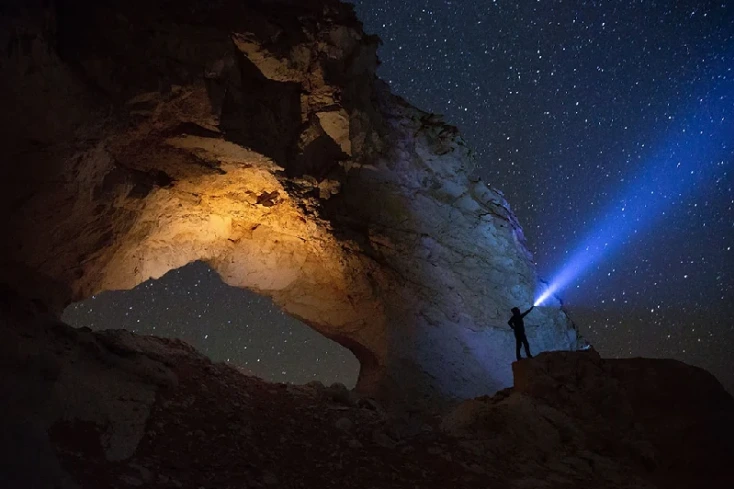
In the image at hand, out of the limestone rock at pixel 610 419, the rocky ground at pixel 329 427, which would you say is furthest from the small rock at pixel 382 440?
the limestone rock at pixel 610 419

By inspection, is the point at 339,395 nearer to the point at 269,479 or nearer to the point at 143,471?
the point at 269,479

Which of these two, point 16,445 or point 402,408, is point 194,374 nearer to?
point 16,445

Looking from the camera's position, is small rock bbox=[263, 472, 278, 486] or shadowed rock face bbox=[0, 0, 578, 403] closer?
small rock bbox=[263, 472, 278, 486]

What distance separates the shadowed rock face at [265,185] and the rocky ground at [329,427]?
228 cm

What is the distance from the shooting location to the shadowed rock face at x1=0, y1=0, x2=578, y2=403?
6898 millimetres

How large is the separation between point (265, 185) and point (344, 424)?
5.37 m

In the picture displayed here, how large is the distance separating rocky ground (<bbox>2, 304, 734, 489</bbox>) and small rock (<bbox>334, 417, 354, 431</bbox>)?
17 millimetres

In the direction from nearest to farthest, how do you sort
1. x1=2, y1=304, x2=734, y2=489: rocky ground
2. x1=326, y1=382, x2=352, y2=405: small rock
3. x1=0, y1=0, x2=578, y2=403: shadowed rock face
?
x1=2, y1=304, x2=734, y2=489: rocky ground < x1=0, y1=0, x2=578, y2=403: shadowed rock face < x1=326, y1=382, x2=352, y2=405: small rock

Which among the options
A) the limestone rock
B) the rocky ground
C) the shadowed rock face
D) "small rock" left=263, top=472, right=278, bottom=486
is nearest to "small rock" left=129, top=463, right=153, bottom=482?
the rocky ground

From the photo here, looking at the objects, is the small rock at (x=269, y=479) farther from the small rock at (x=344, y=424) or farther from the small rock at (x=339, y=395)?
the small rock at (x=339, y=395)

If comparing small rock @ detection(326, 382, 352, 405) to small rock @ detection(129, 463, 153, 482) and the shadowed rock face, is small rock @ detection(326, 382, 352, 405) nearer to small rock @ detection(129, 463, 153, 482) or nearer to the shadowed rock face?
the shadowed rock face

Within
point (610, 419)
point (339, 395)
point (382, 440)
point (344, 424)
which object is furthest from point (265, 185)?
point (610, 419)

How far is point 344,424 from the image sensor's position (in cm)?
577

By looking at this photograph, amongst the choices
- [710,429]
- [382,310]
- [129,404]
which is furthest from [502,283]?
[129,404]
